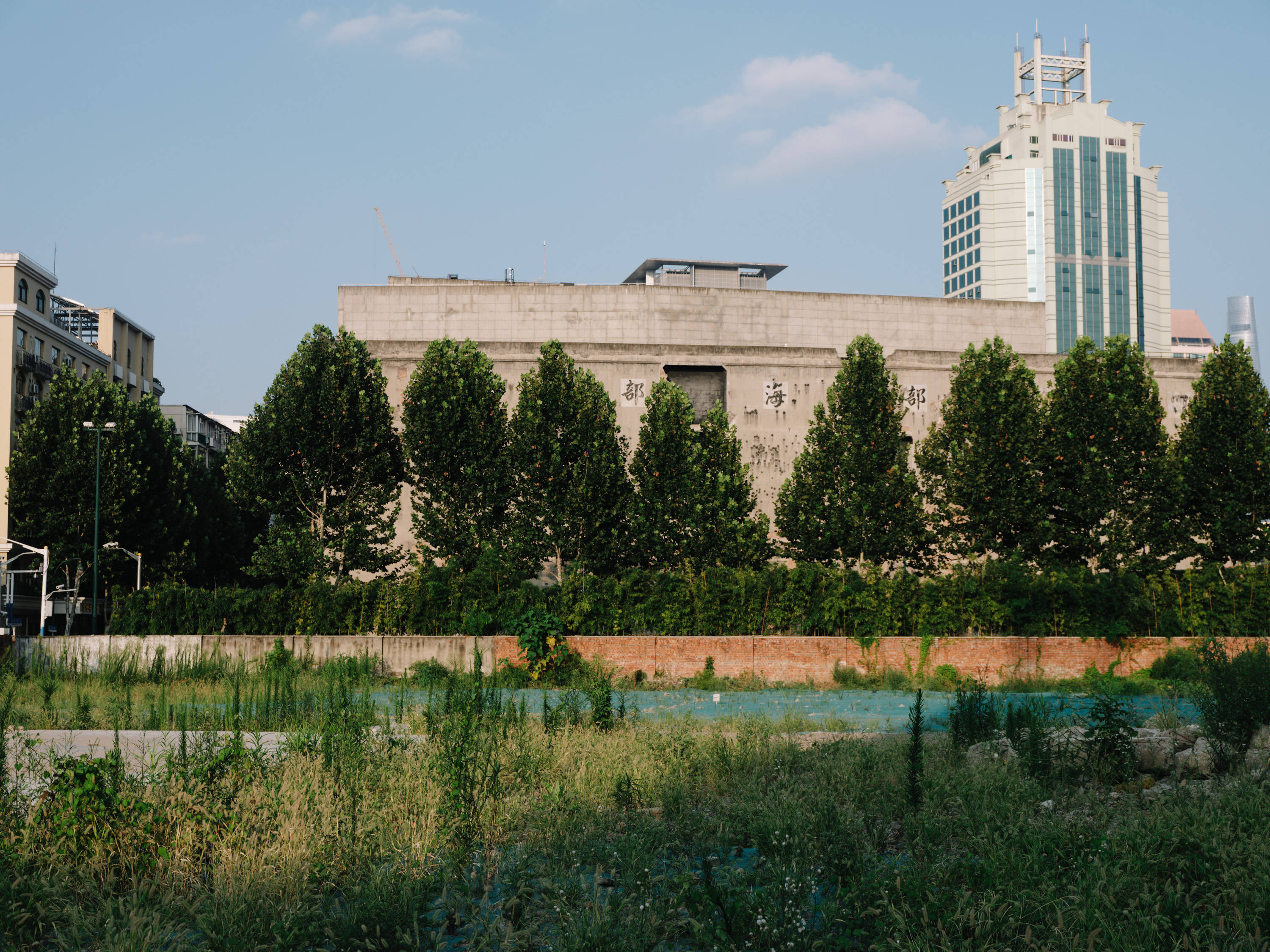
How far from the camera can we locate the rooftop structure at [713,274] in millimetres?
63188

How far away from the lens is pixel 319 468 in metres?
33.5

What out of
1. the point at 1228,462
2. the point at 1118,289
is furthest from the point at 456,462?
the point at 1118,289

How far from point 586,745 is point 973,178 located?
155 meters

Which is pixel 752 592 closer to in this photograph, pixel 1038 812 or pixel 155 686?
pixel 155 686

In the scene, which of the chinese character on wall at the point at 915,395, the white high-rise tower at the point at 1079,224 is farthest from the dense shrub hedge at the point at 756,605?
the white high-rise tower at the point at 1079,224

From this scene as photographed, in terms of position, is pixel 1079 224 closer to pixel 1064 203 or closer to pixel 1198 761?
pixel 1064 203

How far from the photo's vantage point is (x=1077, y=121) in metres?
142

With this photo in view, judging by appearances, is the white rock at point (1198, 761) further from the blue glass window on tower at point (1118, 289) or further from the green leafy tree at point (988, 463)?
the blue glass window on tower at point (1118, 289)

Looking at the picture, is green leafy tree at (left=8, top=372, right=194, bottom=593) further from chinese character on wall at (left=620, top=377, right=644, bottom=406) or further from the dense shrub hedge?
chinese character on wall at (left=620, top=377, right=644, bottom=406)

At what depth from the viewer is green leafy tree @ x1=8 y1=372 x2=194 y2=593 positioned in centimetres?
3806

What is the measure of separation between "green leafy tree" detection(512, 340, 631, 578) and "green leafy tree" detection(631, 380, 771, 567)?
0.85 metres

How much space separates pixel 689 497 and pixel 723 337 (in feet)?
54.5

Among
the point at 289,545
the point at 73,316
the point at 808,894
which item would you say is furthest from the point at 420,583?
the point at 73,316

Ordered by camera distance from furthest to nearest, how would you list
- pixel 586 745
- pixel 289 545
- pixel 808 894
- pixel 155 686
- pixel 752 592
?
1. pixel 289 545
2. pixel 752 592
3. pixel 155 686
4. pixel 586 745
5. pixel 808 894
